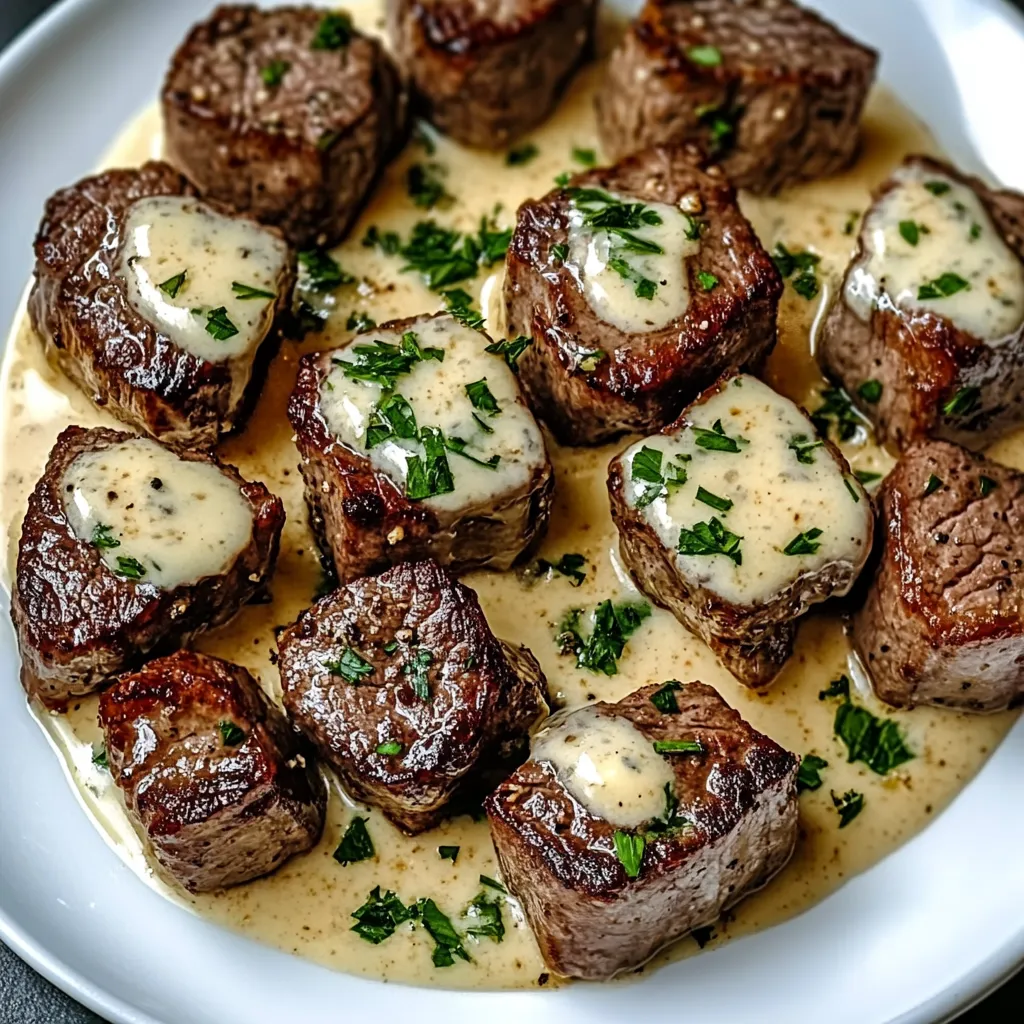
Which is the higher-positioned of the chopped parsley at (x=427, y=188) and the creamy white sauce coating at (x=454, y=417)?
the chopped parsley at (x=427, y=188)

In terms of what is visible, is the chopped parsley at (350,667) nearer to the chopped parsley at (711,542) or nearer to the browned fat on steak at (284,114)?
the chopped parsley at (711,542)

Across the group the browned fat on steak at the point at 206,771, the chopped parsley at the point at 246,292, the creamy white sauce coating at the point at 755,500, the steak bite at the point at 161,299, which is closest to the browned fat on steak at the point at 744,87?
the creamy white sauce coating at the point at 755,500

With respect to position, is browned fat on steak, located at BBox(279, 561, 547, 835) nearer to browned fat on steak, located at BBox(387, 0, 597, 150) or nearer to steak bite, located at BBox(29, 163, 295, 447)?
steak bite, located at BBox(29, 163, 295, 447)

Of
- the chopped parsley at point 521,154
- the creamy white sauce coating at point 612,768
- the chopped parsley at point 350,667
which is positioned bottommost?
the creamy white sauce coating at point 612,768

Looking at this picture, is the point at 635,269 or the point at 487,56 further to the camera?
the point at 487,56

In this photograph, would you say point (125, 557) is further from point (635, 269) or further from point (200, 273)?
point (635, 269)

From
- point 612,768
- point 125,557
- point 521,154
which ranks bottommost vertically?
point 612,768

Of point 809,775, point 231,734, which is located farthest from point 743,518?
point 231,734
